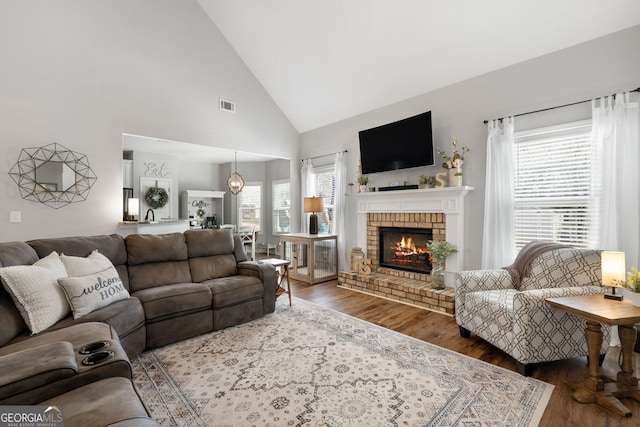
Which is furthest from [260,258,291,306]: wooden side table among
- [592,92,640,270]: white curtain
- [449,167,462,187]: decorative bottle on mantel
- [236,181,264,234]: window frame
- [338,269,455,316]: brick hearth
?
[236,181,264,234]: window frame

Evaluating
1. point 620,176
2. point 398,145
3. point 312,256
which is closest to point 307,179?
point 312,256

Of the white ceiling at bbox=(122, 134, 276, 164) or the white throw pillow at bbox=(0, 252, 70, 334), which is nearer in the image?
the white throw pillow at bbox=(0, 252, 70, 334)

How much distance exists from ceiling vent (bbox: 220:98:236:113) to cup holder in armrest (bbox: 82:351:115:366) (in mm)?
4409

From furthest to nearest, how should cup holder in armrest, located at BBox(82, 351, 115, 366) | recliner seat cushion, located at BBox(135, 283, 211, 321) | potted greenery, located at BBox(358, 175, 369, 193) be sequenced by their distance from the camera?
potted greenery, located at BBox(358, 175, 369, 193) → recliner seat cushion, located at BBox(135, 283, 211, 321) → cup holder in armrest, located at BBox(82, 351, 115, 366)

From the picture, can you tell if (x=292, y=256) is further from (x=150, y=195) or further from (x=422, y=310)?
(x=150, y=195)

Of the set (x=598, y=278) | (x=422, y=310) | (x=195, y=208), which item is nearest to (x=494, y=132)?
(x=598, y=278)

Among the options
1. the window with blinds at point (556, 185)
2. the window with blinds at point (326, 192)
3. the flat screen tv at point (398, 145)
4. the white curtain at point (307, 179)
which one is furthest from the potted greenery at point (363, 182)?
the window with blinds at point (556, 185)

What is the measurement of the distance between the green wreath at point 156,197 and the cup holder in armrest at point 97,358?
5964 millimetres

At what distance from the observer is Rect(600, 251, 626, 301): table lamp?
2.09 metres

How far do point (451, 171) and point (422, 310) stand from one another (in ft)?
6.10

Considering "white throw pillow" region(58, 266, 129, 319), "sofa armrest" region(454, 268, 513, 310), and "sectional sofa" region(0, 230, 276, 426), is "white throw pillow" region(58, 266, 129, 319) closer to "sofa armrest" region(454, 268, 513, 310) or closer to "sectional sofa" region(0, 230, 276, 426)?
"sectional sofa" region(0, 230, 276, 426)

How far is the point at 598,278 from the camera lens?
7.95ft

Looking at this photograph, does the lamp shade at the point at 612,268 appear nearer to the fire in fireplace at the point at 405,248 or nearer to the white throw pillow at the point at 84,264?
the fire in fireplace at the point at 405,248

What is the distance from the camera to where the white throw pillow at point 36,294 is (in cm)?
200
